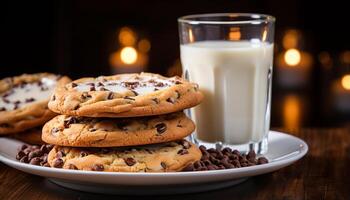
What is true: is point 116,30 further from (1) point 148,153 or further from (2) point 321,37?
(1) point 148,153

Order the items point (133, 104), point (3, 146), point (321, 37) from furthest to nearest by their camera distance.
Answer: point (321, 37)
point (3, 146)
point (133, 104)

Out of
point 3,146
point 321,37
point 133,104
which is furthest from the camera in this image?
point 321,37

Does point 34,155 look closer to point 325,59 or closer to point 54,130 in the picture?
point 54,130

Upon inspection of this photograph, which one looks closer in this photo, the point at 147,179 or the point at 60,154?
the point at 147,179

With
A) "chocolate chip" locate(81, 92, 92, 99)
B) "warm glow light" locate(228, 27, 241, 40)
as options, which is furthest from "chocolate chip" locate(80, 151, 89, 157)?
"warm glow light" locate(228, 27, 241, 40)

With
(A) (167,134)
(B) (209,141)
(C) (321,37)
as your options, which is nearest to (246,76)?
(B) (209,141)

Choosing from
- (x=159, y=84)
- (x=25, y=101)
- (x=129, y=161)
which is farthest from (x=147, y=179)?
(x=25, y=101)
